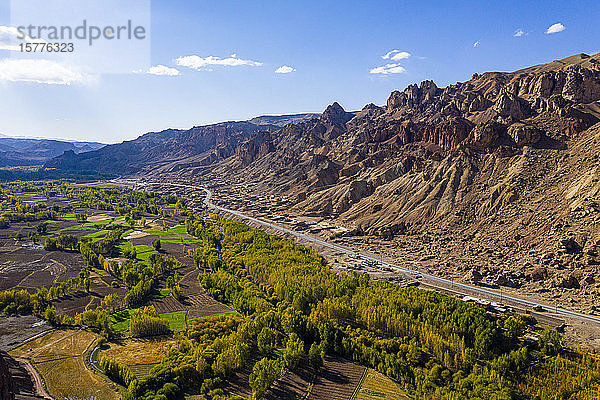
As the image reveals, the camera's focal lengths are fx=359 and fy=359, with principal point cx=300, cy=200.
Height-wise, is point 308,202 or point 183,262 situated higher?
point 308,202

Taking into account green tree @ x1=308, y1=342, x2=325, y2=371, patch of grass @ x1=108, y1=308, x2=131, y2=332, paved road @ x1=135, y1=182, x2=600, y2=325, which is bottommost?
patch of grass @ x1=108, y1=308, x2=131, y2=332

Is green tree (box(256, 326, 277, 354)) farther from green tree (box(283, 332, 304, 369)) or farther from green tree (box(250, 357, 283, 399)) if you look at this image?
green tree (box(250, 357, 283, 399))

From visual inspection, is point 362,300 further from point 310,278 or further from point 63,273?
point 63,273

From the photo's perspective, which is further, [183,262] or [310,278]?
[183,262]

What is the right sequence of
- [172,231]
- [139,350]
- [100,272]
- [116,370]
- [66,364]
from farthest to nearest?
[172,231], [100,272], [139,350], [66,364], [116,370]

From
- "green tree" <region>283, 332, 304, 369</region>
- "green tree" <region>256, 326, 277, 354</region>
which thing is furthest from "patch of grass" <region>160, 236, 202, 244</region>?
"green tree" <region>283, 332, 304, 369</region>

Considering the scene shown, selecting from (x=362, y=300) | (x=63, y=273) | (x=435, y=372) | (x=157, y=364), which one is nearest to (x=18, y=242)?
(x=63, y=273)

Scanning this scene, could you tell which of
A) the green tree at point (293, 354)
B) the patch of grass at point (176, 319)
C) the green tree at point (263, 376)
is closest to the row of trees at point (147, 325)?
the patch of grass at point (176, 319)

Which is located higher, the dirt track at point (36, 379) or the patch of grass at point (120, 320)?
the dirt track at point (36, 379)

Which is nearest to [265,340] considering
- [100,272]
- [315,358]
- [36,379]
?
[315,358]

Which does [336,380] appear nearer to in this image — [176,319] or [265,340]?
[265,340]

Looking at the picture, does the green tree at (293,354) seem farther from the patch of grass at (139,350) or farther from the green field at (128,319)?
the green field at (128,319)
